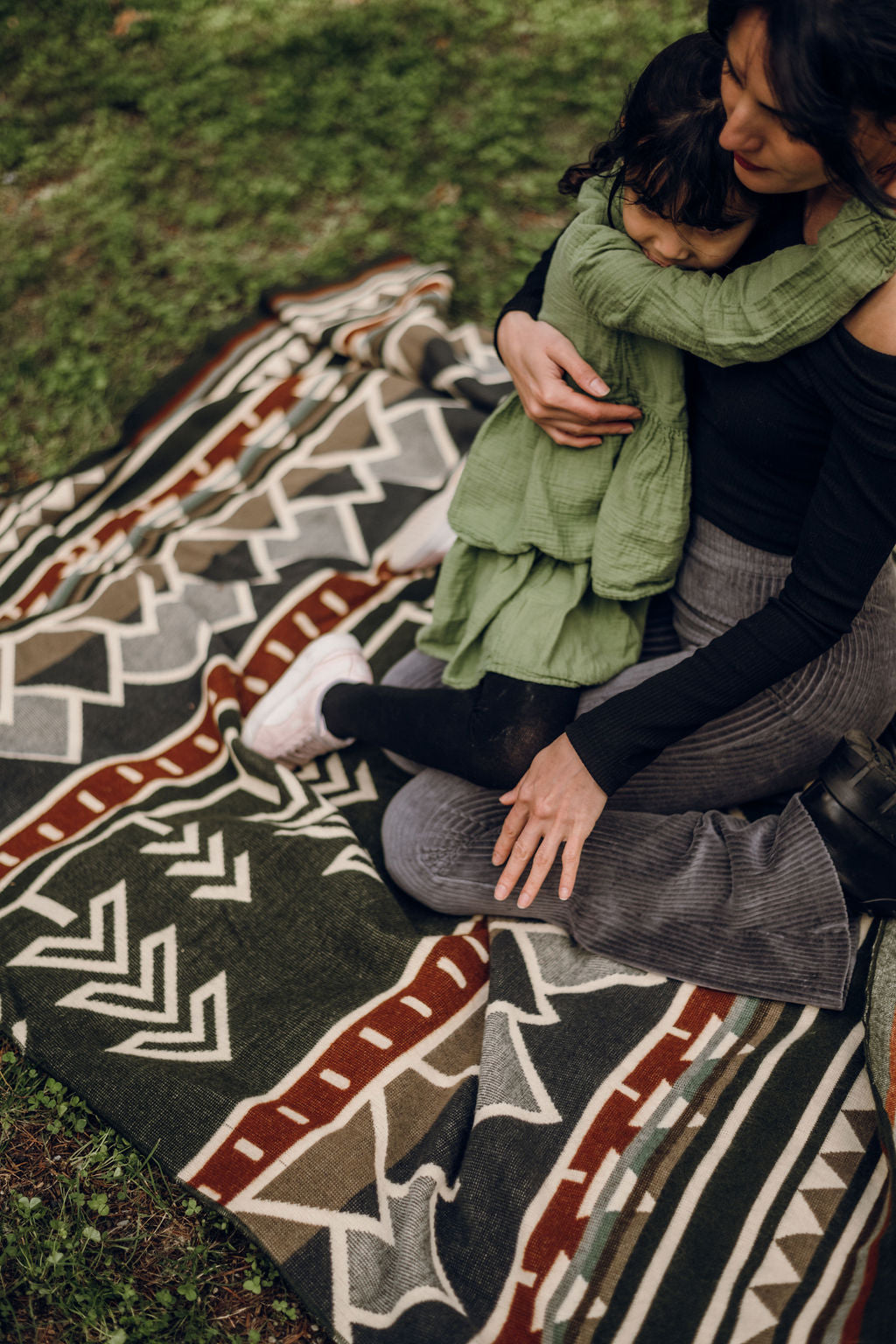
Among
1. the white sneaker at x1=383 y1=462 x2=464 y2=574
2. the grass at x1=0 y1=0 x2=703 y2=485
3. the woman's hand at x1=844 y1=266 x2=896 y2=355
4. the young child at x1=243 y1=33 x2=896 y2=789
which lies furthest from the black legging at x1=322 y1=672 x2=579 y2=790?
the grass at x1=0 y1=0 x2=703 y2=485

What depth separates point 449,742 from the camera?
2146 millimetres

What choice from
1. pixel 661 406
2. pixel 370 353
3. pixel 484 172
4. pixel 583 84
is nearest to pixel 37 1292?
pixel 661 406

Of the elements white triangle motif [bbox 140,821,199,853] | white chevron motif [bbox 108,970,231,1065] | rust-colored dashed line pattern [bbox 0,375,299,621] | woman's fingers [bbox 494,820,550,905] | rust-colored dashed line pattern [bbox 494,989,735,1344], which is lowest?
rust-colored dashed line pattern [bbox 494,989,735,1344]

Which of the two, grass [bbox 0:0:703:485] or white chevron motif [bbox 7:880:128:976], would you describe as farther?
grass [bbox 0:0:703:485]

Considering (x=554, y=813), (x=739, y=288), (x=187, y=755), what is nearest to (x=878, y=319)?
(x=739, y=288)

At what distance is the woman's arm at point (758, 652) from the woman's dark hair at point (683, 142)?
0.94 ft

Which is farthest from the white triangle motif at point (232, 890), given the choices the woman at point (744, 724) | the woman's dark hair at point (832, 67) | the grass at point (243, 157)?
the grass at point (243, 157)

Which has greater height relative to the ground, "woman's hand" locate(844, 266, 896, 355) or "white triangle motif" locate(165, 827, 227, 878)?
"woman's hand" locate(844, 266, 896, 355)

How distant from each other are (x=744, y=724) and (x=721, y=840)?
10.0 inches

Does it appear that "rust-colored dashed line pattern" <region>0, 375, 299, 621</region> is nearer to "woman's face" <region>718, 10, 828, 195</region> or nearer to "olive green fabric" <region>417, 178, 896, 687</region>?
"olive green fabric" <region>417, 178, 896, 687</region>

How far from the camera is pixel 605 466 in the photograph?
6.39 feet

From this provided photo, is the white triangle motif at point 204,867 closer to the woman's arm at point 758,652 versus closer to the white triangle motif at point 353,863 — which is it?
the white triangle motif at point 353,863

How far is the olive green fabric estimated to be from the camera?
1544 millimetres

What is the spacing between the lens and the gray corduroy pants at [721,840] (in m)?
1.95
